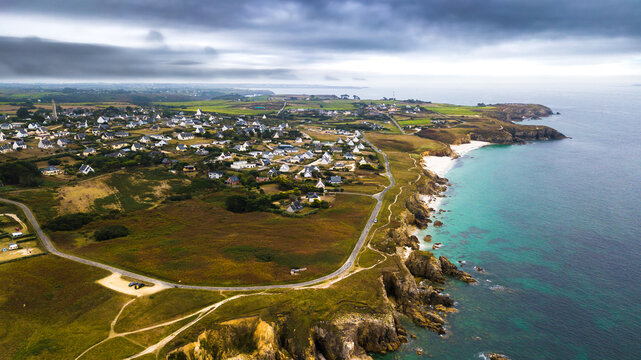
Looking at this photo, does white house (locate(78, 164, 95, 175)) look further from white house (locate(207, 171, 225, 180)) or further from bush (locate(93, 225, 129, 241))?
bush (locate(93, 225, 129, 241))

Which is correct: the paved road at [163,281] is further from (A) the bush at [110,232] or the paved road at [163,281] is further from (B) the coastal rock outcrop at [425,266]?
(B) the coastal rock outcrop at [425,266]

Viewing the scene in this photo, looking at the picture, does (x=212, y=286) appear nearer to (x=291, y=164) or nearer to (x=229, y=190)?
(x=229, y=190)

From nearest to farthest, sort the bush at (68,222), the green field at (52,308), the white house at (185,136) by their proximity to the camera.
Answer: the green field at (52,308) < the bush at (68,222) < the white house at (185,136)

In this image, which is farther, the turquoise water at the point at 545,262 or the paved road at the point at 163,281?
the paved road at the point at 163,281

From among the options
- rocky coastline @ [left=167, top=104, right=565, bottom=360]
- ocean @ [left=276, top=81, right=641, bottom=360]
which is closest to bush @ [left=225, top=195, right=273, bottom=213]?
rocky coastline @ [left=167, top=104, right=565, bottom=360]

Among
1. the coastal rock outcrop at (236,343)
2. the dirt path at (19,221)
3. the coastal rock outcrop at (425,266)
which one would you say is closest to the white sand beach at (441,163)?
the coastal rock outcrop at (425,266)

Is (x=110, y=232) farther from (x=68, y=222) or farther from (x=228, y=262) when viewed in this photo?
(x=228, y=262)

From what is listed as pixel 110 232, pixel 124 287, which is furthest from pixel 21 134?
pixel 124 287
